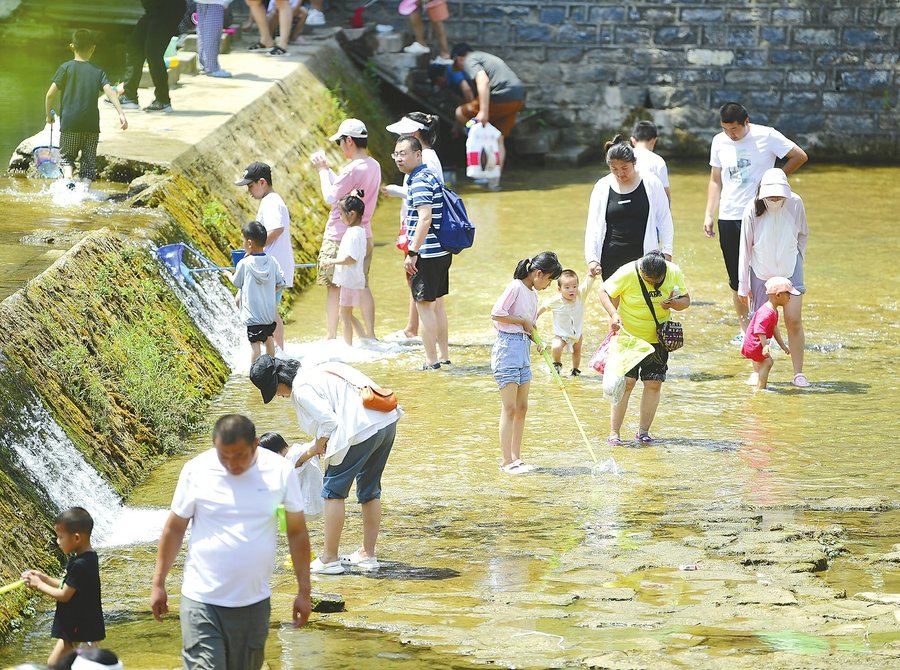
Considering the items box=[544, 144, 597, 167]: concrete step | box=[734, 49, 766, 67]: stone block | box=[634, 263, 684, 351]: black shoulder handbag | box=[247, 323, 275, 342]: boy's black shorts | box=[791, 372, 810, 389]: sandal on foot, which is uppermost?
box=[734, 49, 766, 67]: stone block

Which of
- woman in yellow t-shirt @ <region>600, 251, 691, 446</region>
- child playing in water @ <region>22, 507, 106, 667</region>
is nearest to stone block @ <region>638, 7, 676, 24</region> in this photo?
woman in yellow t-shirt @ <region>600, 251, 691, 446</region>

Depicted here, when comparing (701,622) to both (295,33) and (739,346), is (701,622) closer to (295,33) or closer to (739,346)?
(739,346)

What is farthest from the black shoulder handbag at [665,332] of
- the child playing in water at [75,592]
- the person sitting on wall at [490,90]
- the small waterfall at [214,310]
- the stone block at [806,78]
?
the stone block at [806,78]

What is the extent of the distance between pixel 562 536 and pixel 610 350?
1.94 m

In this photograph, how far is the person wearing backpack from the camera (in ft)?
34.3

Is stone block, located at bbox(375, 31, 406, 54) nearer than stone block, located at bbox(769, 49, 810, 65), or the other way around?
stone block, located at bbox(375, 31, 406, 54)

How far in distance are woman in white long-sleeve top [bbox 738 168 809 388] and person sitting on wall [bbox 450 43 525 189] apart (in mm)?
8079

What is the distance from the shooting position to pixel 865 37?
19.5 metres

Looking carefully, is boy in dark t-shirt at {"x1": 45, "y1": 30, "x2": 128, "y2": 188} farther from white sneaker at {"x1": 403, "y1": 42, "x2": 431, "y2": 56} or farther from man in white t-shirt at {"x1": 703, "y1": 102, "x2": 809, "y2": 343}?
white sneaker at {"x1": 403, "y1": 42, "x2": 431, "y2": 56}

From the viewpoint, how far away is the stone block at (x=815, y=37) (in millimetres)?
19453

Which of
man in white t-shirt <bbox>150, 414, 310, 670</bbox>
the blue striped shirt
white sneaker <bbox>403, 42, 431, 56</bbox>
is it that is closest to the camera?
man in white t-shirt <bbox>150, 414, 310, 670</bbox>

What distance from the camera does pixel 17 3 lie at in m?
20.9

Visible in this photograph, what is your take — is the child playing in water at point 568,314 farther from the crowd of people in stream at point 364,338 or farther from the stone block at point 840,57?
Answer: the stone block at point 840,57

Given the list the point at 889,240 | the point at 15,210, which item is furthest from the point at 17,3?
the point at 889,240
